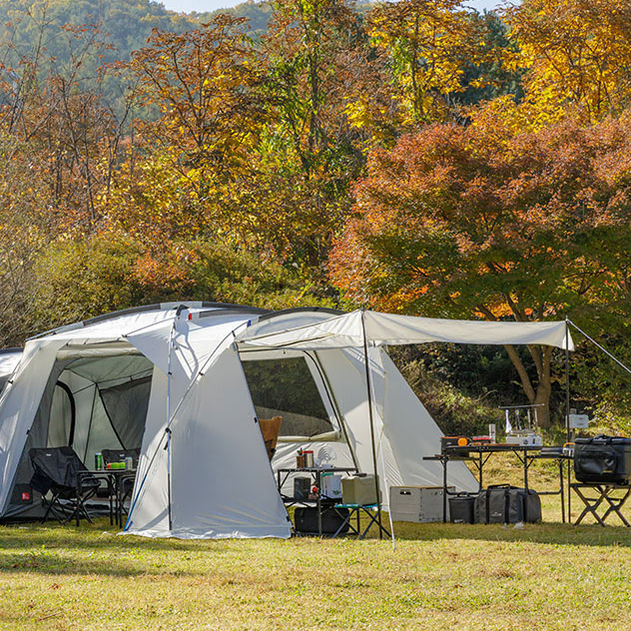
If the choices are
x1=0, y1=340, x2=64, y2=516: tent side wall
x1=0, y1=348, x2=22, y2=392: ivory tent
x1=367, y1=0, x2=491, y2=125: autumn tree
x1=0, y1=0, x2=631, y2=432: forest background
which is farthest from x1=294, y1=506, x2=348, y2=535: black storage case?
x1=367, y1=0, x2=491, y2=125: autumn tree

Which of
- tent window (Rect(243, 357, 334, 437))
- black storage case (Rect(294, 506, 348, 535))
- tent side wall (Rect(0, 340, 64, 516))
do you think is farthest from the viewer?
tent window (Rect(243, 357, 334, 437))

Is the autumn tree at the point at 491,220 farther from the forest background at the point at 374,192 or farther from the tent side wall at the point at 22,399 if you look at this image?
the tent side wall at the point at 22,399

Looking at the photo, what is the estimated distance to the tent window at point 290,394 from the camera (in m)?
9.43

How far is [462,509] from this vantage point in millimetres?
7980

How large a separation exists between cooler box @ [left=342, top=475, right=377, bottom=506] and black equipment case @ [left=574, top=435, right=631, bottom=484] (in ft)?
5.07

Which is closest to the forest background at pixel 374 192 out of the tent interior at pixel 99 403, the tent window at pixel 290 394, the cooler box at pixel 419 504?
the tent window at pixel 290 394

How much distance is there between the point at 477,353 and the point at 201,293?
4584 millimetres

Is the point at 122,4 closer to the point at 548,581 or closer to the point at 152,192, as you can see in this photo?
the point at 152,192

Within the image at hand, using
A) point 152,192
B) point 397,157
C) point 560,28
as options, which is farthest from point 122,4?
point 397,157

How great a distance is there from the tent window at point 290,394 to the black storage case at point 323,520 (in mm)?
2020

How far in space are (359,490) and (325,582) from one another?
1898 mm

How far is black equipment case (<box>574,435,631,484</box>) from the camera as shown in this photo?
704 cm

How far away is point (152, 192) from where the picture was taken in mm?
16797

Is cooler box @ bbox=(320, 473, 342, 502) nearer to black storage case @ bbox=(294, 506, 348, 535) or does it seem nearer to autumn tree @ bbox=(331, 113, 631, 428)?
black storage case @ bbox=(294, 506, 348, 535)
